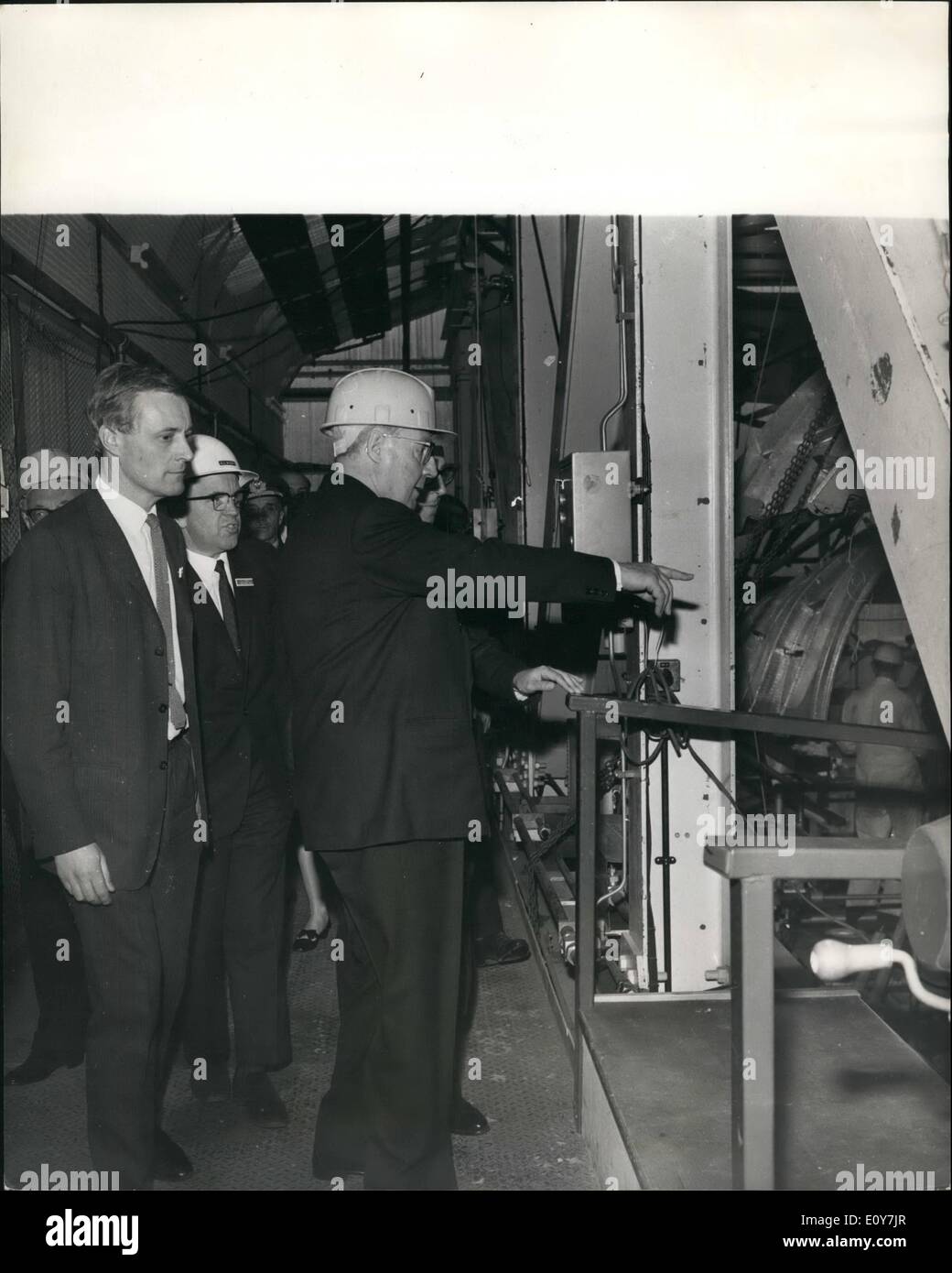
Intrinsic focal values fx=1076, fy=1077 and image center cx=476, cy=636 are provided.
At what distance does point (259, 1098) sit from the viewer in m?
3.08

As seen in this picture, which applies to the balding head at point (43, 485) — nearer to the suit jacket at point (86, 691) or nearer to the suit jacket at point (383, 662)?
the suit jacket at point (86, 691)

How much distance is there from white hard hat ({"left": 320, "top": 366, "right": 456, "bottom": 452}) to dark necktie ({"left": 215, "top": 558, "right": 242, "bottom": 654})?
85cm

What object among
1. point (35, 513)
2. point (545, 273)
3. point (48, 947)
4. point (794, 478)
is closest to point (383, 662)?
point (35, 513)

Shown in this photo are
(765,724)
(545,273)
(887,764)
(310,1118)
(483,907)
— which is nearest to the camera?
(765,724)

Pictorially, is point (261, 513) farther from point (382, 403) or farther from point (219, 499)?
point (382, 403)

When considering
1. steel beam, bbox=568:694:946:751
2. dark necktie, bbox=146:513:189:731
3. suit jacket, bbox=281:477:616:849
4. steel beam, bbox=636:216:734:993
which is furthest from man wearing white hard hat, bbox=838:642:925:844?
dark necktie, bbox=146:513:189:731

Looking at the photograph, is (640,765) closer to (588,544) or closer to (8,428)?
(588,544)

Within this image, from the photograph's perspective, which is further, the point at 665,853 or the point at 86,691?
the point at 665,853

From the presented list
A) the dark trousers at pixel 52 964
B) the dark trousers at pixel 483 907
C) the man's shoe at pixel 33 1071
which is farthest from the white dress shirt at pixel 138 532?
the dark trousers at pixel 483 907

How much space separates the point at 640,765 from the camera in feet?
10.5

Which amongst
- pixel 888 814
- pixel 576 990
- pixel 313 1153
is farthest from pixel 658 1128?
pixel 888 814

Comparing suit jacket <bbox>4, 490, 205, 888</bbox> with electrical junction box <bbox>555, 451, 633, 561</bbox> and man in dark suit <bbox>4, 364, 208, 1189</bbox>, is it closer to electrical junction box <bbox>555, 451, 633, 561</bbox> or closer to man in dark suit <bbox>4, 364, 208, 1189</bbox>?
man in dark suit <bbox>4, 364, 208, 1189</bbox>

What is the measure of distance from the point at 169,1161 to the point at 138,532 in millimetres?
1603

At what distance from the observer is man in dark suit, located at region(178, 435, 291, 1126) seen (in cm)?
319
